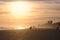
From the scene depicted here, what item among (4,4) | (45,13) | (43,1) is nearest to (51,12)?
(45,13)

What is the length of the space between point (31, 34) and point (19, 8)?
1.35 feet

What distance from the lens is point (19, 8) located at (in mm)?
1265

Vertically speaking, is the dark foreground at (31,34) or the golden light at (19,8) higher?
the golden light at (19,8)

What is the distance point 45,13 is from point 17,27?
0.32 m

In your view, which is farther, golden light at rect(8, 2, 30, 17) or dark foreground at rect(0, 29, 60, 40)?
golden light at rect(8, 2, 30, 17)

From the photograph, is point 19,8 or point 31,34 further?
point 19,8

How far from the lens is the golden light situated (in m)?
1.16

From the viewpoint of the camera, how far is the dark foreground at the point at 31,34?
886 mm

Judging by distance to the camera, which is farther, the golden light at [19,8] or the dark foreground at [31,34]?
the golden light at [19,8]

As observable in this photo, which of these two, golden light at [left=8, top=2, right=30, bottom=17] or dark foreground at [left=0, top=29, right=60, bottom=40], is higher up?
golden light at [left=8, top=2, right=30, bottom=17]

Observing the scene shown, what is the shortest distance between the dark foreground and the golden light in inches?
9.8

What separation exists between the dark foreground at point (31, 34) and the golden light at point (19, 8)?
248 mm

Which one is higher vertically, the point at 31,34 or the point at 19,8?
the point at 19,8

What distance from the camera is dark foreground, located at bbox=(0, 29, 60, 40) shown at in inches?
34.9
